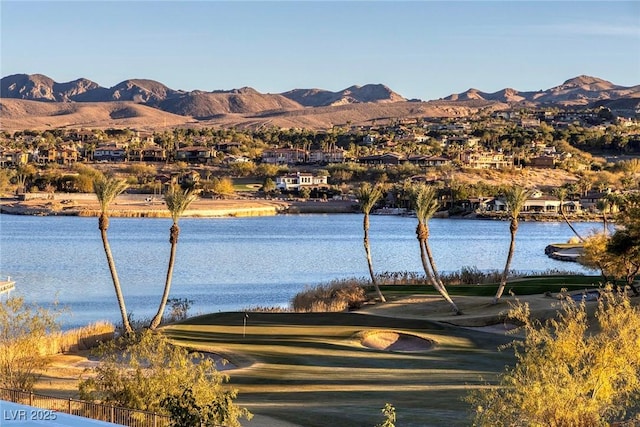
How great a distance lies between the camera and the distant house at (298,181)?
15775cm

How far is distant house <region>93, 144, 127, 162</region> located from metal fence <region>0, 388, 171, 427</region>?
529 feet

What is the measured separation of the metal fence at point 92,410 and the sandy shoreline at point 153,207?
11145 centimetres

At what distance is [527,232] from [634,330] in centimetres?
10351

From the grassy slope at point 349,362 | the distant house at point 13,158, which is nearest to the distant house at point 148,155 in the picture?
the distant house at point 13,158

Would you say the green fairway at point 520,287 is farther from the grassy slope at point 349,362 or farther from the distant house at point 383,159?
the distant house at point 383,159

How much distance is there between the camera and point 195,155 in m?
184

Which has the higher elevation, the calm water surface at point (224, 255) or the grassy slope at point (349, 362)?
the grassy slope at point (349, 362)

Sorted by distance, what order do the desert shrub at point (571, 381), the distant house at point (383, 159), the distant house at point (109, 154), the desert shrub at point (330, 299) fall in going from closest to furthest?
the desert shrub at point (571, 381) → the desert shrub at point (330, 299) → the distant house at point (383, 159) → the distant house at point (109, 154)

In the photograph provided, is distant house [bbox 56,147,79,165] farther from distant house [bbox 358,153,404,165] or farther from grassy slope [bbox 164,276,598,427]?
grassy slope [bbox 164,276,598,427]

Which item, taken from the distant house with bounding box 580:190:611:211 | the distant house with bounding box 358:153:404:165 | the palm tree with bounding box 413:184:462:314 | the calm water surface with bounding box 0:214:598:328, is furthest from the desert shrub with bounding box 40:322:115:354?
the distant house with bounding box 358:153:404:165

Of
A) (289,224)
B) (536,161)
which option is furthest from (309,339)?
(536,161)

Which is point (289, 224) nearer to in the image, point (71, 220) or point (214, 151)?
point (71, 220)

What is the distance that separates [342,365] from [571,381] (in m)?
13.9

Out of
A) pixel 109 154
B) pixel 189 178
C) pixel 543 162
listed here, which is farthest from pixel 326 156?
pixel 109 154
